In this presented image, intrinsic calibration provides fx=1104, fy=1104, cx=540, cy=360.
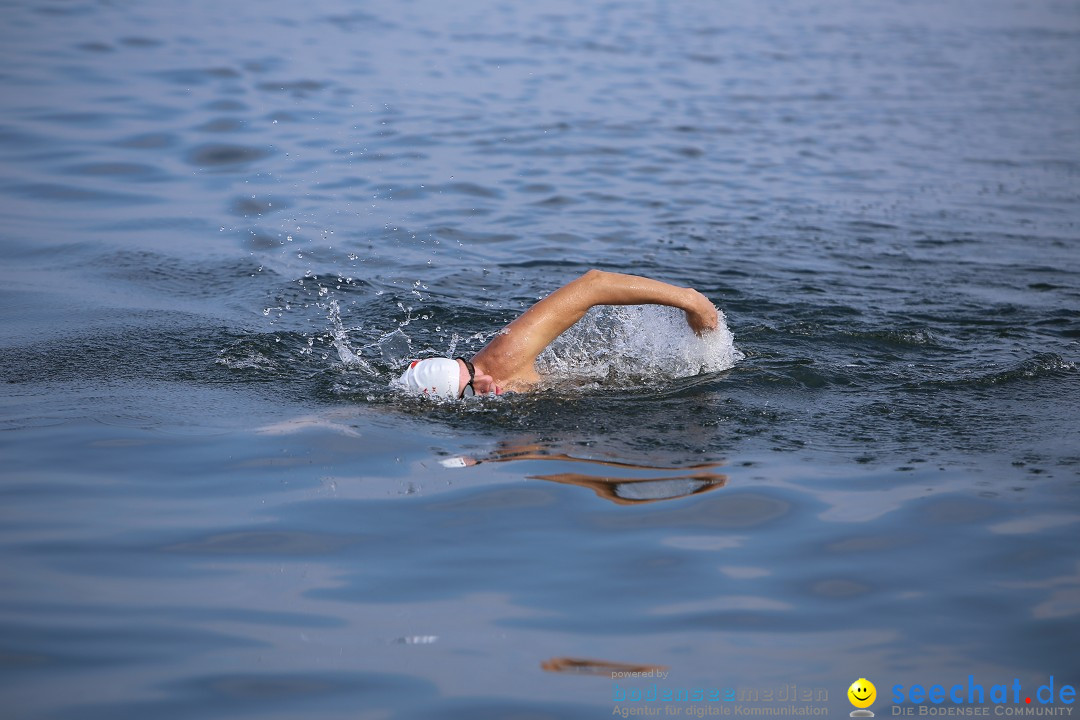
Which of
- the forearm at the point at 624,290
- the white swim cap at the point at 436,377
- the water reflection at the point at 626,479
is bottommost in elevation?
the water reflection at the point at 626,479

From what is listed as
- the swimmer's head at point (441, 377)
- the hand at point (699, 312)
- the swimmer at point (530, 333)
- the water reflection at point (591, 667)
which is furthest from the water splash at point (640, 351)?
the water reflection at point (591, 667)

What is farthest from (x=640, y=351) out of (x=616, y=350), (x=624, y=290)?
(x=624, y=290)

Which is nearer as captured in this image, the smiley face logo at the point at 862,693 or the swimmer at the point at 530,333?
the smiley face logo at the point at 862,693

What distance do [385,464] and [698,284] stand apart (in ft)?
15.8

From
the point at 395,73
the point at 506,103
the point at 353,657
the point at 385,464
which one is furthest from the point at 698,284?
the point at 395,73

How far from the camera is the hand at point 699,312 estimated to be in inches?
269

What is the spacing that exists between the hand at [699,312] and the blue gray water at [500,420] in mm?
478

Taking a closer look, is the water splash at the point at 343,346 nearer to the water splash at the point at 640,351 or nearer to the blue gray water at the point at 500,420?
the blue gray water at the point at 500,420

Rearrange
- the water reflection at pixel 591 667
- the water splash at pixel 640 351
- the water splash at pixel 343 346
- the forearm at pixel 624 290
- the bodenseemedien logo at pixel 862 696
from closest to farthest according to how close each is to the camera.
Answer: the bodenseemedien logo at pixel 862 696, the water reflection at pixel 591 667, the forearm at pixel 624 290, the water splash at pixel 640 351, the water splash at pixel 343 346

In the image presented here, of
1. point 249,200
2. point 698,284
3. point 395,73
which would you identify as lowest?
point 698,284

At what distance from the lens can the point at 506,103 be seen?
60.7ft

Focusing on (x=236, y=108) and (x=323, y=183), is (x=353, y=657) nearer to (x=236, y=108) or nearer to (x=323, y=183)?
(x=323, y=183)

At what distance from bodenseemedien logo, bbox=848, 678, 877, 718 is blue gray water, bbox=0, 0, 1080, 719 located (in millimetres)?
49

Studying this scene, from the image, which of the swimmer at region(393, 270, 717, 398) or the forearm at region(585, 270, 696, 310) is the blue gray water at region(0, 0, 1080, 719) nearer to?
the swimmer at region(393, 270, 717, 398)
